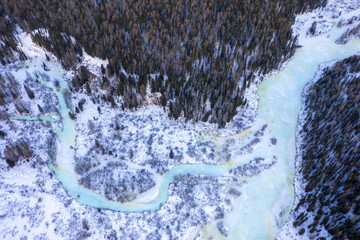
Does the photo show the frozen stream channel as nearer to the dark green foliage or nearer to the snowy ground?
the dark green foliage

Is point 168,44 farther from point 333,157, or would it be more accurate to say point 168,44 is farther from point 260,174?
point 333,157

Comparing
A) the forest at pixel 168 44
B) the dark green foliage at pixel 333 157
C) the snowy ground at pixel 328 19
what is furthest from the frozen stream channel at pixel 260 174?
the snowy ground at pixel 328 19

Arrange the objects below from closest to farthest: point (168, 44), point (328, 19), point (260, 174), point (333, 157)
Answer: point (333, 157) < point (260, 174) < point (168, 44) < point (328, 19)

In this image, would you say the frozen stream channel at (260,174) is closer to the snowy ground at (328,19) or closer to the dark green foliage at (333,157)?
the dark green foliage at (333,157)

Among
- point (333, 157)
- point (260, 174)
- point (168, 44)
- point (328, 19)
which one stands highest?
point (328, 19)

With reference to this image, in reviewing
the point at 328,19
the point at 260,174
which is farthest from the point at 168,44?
the point at 328,19

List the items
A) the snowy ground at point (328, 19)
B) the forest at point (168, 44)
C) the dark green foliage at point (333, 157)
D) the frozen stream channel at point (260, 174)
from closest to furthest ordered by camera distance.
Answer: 1. the dark green foliage at point (333, 157)
2. the frozen stream channel at point (260, 174)
3. the forest at point (168, 44)
4. the snowy ground at point (328, 19)

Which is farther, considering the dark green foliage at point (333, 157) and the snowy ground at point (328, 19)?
the snowy ground at point (328, 19)
